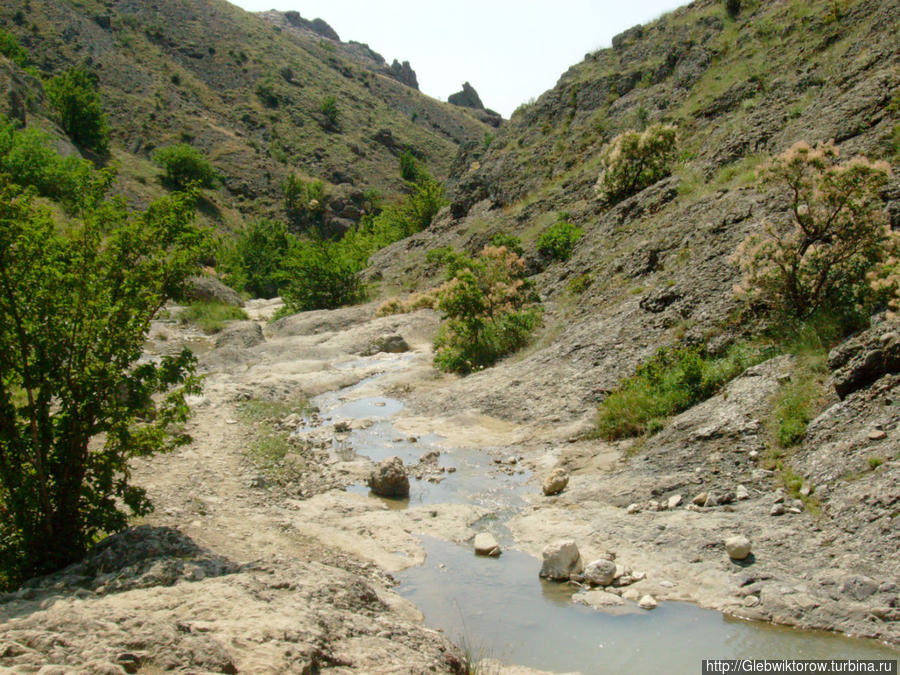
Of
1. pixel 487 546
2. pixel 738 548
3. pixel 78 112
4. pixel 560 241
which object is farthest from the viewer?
pixel 78 112

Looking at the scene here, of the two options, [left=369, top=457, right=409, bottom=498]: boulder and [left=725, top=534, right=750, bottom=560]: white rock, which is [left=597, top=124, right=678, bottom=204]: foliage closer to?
[left=369, top=457, right=409, bottom=498]: boulder

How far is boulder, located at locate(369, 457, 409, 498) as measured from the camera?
32.7 feet

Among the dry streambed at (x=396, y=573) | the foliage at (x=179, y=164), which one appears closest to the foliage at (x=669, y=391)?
the dry streambed at (x=396, y=573)

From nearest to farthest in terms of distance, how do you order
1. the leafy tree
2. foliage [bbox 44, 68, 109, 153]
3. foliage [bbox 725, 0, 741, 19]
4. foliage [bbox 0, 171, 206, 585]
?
1. foliage [bbox 0, 171, 206, 585]
2. foliage [bbox 725, 0, 741, 19]
3. the leafy tree
4. foliage [bbox 44, 68, 109, 153]

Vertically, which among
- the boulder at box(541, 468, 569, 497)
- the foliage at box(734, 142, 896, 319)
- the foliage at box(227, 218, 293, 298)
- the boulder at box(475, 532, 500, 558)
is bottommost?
the boulder at box(475, 532, 500, 558)

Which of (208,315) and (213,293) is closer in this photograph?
(208,315)

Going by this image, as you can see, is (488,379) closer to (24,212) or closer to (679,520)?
(679,520)

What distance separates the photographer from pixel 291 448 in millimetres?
12273

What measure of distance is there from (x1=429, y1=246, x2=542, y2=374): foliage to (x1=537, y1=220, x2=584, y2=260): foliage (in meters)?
3.63

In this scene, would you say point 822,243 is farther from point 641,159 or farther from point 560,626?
point 641,159

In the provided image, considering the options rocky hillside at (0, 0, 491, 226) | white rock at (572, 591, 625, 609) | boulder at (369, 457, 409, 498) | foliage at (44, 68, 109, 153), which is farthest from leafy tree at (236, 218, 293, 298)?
white rock at (572, 591, 625, 609)

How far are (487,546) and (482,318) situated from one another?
12.4 meters

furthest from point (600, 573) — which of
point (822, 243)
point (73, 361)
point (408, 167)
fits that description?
point (408, 167)

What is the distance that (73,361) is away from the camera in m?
6.73
